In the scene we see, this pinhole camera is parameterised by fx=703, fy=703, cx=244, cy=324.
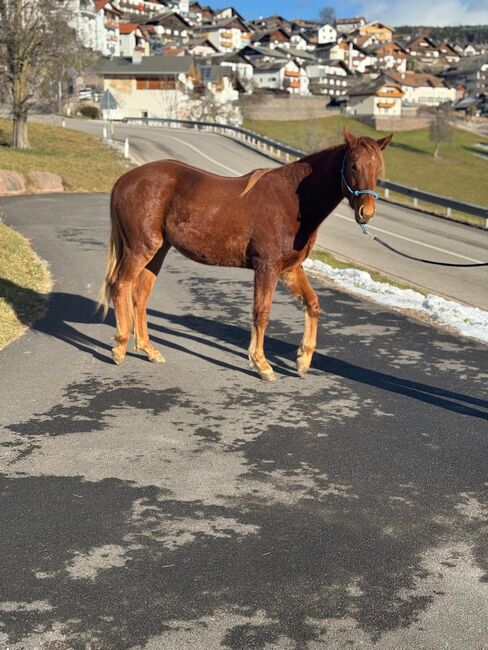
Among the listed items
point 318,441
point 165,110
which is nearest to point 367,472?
point 318,441

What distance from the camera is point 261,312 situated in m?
8.67

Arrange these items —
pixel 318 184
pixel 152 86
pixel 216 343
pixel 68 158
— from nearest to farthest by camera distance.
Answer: pixel 318 184 → pixel 216 343 → pixel 68 158 → pixel 152 86

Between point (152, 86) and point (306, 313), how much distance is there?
9634 centimetres

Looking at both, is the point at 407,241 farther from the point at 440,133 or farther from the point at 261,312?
the point at 440,133

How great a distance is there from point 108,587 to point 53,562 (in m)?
0.51

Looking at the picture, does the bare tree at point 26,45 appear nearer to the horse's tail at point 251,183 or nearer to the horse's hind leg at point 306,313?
the horse's tail at point 251,183

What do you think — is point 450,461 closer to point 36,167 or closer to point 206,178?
point 206,178

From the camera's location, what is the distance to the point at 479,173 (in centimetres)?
8238

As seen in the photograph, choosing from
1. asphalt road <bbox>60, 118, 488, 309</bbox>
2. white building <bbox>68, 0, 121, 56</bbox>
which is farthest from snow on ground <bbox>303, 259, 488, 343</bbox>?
white building <bbox>68, 0, 121, 56</bbox>

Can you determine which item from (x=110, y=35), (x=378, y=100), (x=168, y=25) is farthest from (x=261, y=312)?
(x=168, y=25)

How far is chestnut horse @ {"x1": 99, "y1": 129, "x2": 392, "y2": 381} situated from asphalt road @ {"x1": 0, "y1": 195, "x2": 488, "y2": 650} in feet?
2.76

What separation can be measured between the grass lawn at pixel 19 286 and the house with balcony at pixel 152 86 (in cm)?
8504

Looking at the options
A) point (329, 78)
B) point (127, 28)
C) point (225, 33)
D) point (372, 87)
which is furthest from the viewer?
point (225, 33)

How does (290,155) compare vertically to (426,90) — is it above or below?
below
